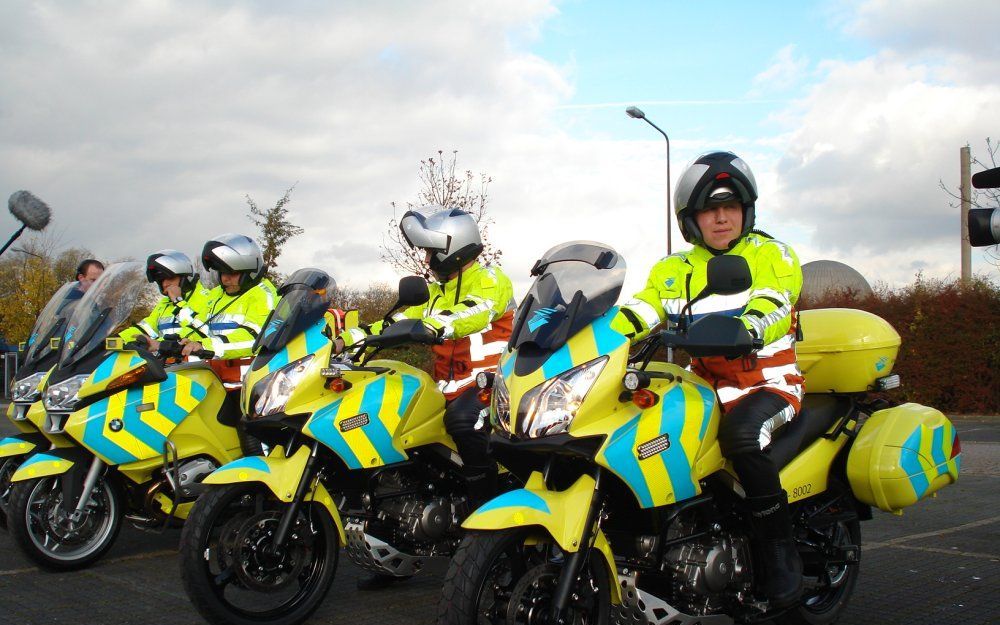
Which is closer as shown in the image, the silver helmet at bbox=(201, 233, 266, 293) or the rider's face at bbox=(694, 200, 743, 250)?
the rider's face at bbox=(694, 200, 743, 250)

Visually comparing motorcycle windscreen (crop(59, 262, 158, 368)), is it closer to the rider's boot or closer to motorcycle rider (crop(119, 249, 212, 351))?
motorcycle rider (crop(119, 249, 212, 351))

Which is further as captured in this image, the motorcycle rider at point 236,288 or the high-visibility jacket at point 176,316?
the high-visibility jacket at point 176,316

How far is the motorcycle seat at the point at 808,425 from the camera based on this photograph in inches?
169

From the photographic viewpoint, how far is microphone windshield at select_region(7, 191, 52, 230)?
31.1 feet

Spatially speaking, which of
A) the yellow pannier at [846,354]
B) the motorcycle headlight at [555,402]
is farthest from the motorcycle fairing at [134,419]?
the yellow pannier at [846,354]

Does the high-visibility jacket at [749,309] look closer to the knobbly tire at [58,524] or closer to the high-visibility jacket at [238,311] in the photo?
the high-visibility jacket at [238,311]

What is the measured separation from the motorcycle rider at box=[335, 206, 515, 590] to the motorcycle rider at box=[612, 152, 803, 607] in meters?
1.37

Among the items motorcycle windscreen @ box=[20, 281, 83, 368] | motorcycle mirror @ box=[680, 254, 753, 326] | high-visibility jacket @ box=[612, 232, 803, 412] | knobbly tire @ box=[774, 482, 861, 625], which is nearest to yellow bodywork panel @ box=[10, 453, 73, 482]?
motorcycle windscreen @ box=[20, 281, 83, 368]

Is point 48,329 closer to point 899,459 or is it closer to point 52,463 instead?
point 52,463

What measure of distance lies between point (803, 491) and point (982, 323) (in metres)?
15.9

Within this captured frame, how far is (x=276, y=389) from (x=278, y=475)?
1.76 ft

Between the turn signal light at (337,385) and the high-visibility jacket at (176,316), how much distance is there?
2.75m

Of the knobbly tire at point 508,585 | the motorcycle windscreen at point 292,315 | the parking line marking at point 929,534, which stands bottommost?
the parking line marking at point 929,534

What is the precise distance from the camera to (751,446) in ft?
13.0
